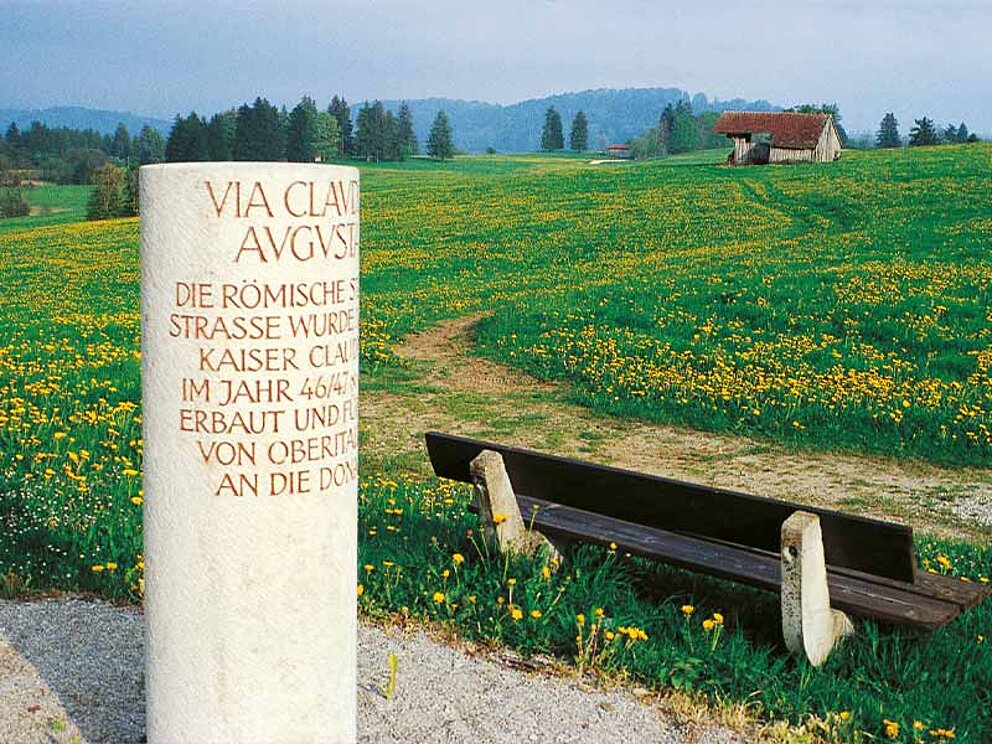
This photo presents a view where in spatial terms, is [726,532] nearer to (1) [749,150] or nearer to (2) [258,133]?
(1) [749,150]

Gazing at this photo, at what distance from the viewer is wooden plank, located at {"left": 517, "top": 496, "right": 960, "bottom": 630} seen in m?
5.30

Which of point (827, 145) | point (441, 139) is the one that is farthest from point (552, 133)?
point (827, 145)

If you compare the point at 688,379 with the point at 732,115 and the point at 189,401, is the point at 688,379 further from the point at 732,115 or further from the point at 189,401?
the point at 732,115

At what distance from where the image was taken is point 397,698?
5.10m

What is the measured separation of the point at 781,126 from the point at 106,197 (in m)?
32.3

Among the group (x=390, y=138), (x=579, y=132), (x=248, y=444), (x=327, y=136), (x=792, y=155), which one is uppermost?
(x=579, y=132)

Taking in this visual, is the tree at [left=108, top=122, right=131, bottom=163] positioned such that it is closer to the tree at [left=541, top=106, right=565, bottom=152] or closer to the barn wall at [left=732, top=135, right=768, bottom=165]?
the barn wall at [left=732, top=135, right=768, bottom=165]

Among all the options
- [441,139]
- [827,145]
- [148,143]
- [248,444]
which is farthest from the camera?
[441,139]

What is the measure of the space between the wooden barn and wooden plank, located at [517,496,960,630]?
54.0m

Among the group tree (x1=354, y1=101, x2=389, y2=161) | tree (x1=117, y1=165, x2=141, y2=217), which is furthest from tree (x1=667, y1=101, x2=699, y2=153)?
tree (x1=117, y1=165, x2=141, y2=217)

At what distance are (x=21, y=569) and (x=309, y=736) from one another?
2871mm

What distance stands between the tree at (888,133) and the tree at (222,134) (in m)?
82.1

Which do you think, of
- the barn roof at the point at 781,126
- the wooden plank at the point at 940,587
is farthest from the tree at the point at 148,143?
the wooden plank at the point at 940,587

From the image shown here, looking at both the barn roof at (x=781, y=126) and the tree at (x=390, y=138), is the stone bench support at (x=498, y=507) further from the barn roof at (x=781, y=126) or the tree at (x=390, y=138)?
the tree at (x=390, y=138)
